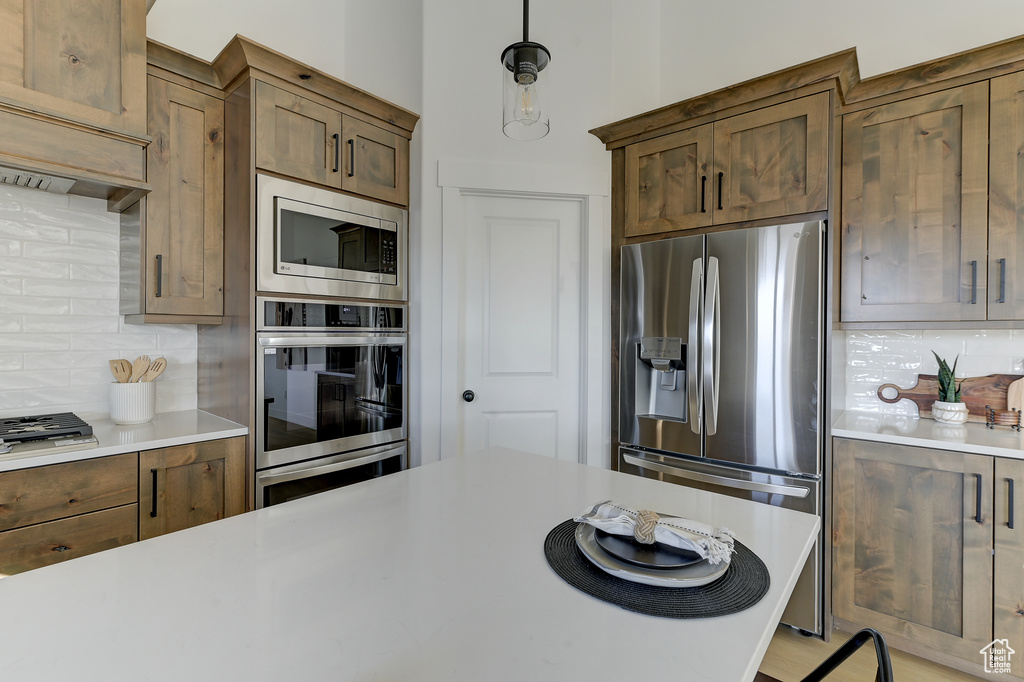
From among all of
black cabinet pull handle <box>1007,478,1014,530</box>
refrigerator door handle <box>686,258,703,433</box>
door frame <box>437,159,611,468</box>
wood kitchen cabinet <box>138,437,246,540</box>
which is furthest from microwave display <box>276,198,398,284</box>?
black cabinet pull handle <box>1007,478,1014,530</box>

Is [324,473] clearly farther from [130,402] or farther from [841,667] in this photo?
[841,667]

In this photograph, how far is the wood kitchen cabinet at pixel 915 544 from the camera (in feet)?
6.10

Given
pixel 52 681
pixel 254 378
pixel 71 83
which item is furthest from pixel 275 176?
pixel 52 681

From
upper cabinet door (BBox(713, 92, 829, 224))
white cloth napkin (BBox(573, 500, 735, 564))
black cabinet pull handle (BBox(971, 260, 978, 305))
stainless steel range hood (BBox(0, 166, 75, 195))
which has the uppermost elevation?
upper cabinet door (BBox(713, 92, 829, 224))

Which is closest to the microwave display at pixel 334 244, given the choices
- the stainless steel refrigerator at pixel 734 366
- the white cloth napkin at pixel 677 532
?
the stainless steel refrigerator at pixel 734 366

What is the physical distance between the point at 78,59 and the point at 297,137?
2.45 ft

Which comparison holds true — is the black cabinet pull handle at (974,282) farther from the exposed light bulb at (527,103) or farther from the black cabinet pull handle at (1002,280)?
the exposed light bulb at (527,103)

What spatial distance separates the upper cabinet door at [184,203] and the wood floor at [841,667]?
9.33 feet

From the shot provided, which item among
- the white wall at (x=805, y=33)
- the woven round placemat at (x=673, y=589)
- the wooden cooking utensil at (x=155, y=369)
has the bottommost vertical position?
the woven round placemat at (x=673, y=589)

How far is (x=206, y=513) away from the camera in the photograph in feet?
6.53

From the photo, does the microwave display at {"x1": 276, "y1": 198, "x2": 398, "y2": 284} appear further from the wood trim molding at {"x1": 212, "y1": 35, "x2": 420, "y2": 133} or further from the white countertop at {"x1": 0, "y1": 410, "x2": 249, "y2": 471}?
the white countertop at {"x1": 0, "y1": 410, "x2": 249, "y2": 471}

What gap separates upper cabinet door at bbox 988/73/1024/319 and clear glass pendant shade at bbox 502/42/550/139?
198cm

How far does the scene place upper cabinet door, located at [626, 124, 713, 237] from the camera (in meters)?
2.42

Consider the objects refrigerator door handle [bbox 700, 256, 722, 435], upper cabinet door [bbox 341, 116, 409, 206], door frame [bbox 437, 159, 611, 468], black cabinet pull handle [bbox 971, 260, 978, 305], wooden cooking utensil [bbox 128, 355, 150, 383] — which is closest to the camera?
black cabinet pull handle [bbox 971, 260, 978, 305]
